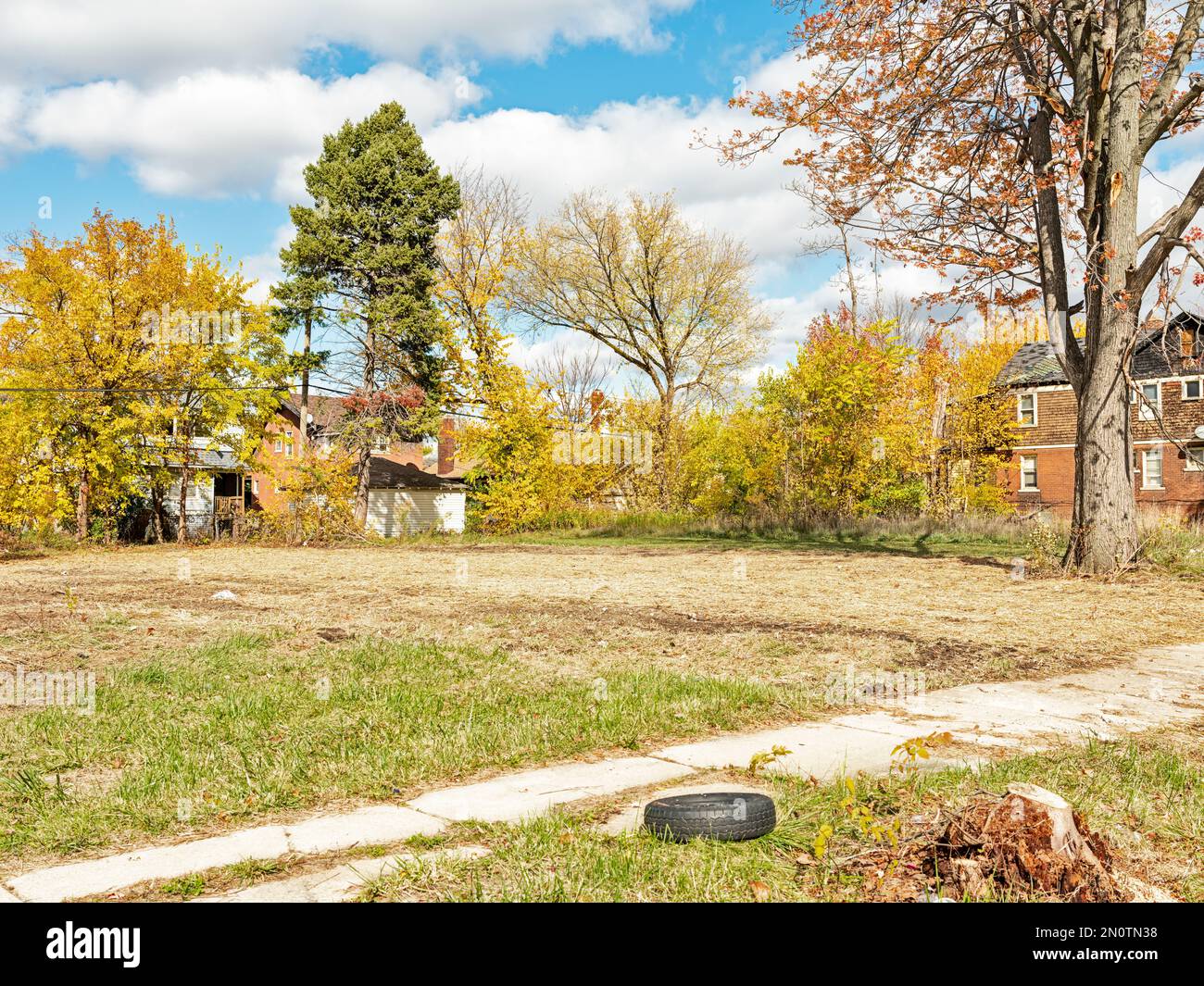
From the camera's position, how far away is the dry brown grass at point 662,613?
8477 millimetres

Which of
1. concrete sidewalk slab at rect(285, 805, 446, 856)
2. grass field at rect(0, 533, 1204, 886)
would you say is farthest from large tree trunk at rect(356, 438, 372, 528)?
concrete sidewalk slab at rect(285, 805, 446, 856)

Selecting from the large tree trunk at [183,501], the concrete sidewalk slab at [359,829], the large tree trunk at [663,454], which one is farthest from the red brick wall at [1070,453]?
the concrete sidewalk slab at [359,829]

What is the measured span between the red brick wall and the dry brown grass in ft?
87.8

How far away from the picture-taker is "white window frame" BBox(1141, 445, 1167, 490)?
134 ft

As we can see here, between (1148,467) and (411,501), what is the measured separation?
35951 mm

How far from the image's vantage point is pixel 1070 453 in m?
43.2

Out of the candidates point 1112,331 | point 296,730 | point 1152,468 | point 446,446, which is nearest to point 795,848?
point 296,730

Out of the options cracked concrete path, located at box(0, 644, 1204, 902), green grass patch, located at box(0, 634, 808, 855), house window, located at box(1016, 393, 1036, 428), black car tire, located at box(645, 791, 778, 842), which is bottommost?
cracked concrete path, located at box(0, 644, 1204, 902)

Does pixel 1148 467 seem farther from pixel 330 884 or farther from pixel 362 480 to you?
pixel 330 884

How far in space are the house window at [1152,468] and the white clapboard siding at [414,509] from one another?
3293 cm

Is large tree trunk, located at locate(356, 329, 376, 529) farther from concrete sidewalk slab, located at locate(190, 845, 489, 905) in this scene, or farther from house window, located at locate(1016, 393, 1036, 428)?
concrete sidewalk slab, located at locate(190, 845, 489, 905)

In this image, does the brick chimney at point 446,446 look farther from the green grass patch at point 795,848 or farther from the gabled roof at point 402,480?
the green grass patch at point 795,848
